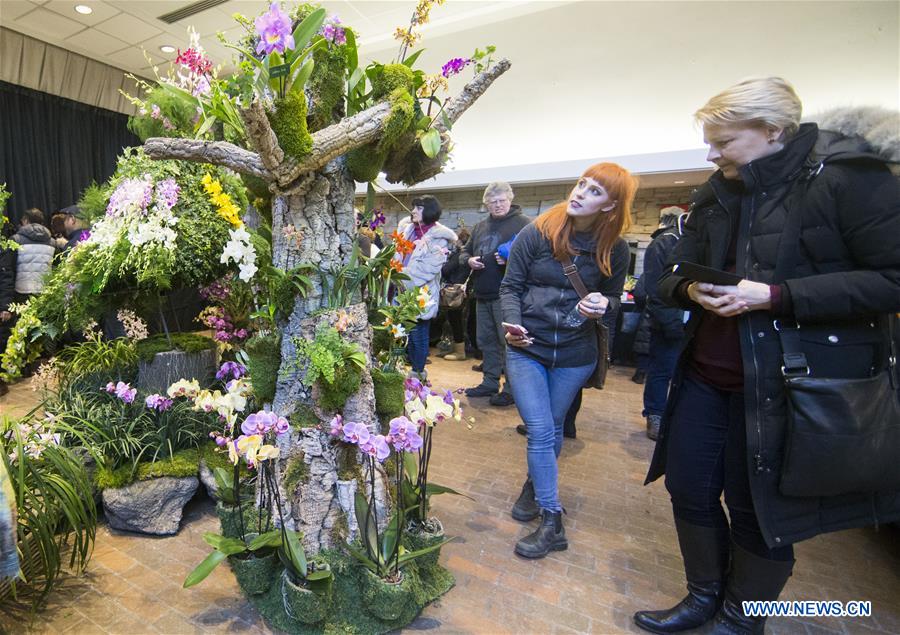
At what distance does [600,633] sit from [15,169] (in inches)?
412

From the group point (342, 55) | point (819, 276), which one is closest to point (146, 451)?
point (342, 55)

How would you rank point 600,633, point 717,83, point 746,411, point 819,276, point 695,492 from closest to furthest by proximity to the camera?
1. point 819,276
2. point 746,411
3. point 695,492
4. point 600,633
5. point 717,83

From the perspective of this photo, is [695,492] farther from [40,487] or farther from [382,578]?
[40,487]

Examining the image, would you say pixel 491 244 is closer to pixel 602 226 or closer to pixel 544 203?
pixel 602 226

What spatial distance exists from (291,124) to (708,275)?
4.51ft

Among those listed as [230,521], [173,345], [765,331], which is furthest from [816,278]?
[173,345]

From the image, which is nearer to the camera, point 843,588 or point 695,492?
point 695,492

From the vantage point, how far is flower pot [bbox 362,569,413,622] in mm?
1552

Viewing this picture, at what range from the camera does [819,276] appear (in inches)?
47.0

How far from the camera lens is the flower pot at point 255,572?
1.66 metres

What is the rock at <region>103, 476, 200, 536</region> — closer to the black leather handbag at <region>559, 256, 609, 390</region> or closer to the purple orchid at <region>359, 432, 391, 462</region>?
the purple orchid at <region>359, 432, 391, 462</region>

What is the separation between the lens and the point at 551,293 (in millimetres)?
2105

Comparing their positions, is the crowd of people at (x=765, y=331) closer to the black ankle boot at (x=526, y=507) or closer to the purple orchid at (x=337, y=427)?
the black ankle boot at (x=526, y=507)

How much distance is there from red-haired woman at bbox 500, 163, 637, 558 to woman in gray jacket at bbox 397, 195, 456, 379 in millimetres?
2004
